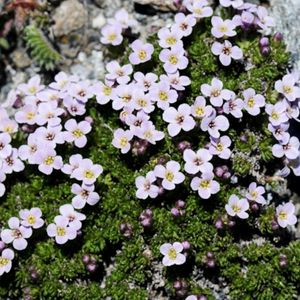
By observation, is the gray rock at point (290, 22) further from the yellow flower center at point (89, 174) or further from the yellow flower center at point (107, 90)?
the yellow flower center at point (89, 174)

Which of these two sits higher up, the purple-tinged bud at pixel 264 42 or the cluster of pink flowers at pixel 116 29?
the purple-tinged bud at pixel 264 42

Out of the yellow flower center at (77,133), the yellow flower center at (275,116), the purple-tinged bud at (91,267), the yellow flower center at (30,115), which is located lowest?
the purple-tinged bud at (91,267)

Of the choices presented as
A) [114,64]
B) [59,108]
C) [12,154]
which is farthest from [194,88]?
[12,154]

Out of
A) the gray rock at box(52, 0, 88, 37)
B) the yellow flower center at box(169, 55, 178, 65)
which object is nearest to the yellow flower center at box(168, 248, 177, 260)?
the yellow flower center at box(169, 55, 178, 65)

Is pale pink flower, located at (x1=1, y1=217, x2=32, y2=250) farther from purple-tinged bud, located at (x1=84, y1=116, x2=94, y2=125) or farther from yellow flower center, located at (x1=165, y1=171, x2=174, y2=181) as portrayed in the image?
yellow flower center, located at (x1=165, y1=171, x2=174, y2=181)

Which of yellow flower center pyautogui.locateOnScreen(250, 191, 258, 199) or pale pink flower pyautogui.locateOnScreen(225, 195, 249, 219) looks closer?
pale pink flower pyautogui.locateOnScreen(225, 195, 249, 219)

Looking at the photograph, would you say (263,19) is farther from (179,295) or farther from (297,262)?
(179,295)

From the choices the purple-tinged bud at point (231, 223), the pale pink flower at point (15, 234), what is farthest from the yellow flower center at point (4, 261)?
the purple-tinged bud at point (231, 223)
